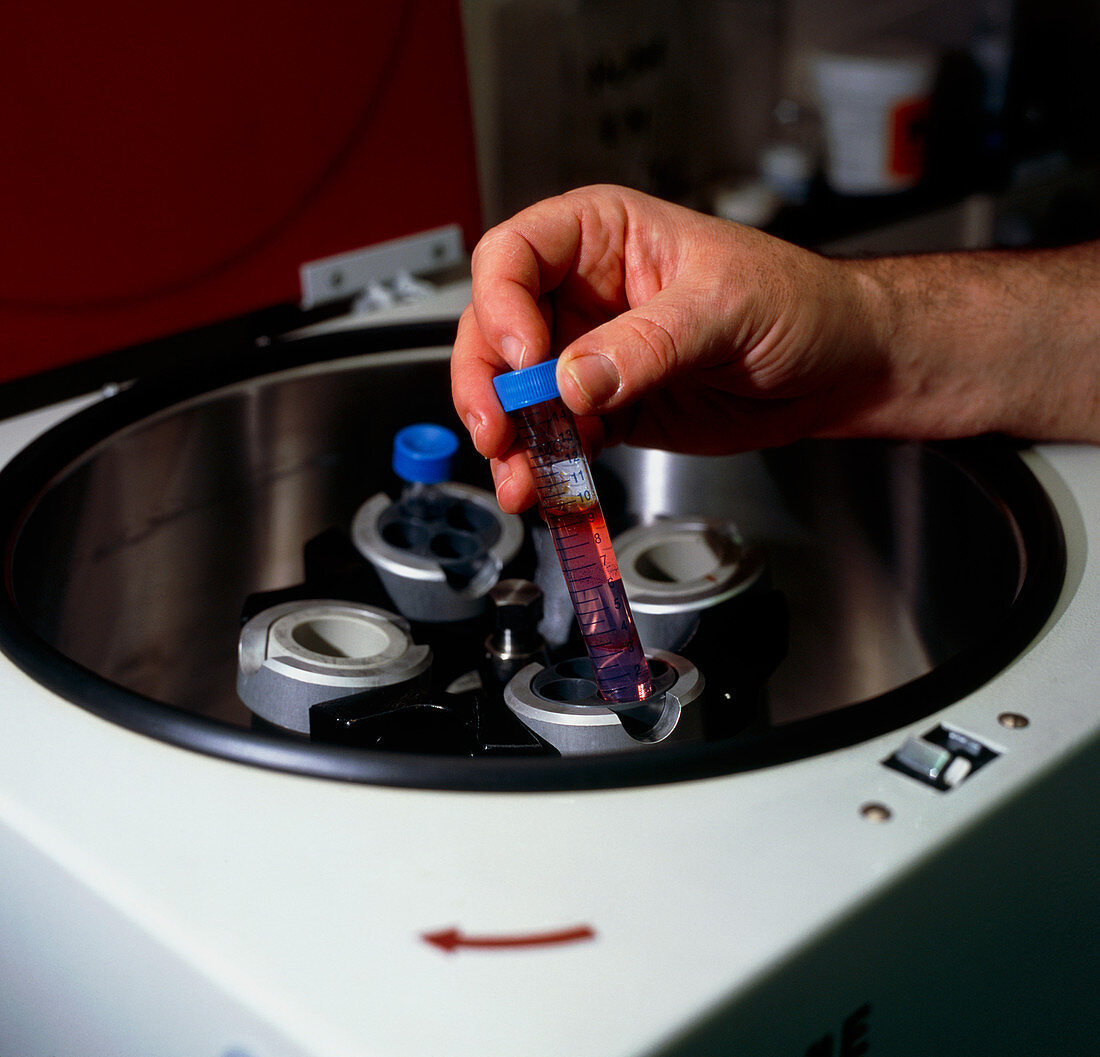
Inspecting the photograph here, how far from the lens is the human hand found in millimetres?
699

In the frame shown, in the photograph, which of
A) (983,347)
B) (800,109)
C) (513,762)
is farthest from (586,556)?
(800,109)

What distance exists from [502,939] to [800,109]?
162 cm

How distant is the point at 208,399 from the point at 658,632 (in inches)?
17.1

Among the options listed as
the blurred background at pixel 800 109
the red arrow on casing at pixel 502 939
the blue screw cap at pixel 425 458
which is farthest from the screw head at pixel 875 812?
the blurred background at pixel 800 109

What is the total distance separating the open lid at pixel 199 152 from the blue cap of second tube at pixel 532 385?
0.51 meters

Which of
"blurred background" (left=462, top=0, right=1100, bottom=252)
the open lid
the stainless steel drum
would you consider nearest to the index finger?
the stainless steel drum

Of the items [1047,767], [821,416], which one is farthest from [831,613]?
[1047,767]

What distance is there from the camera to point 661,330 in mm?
691

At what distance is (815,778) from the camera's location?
54 centimetres

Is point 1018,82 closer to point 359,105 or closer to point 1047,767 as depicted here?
point 359,105

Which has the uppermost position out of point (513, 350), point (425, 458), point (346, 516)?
point (513, 350)

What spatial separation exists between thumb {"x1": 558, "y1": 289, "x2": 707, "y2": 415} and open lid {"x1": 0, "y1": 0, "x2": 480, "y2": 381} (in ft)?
1.70

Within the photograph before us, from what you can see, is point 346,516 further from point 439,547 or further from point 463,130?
point 463,130

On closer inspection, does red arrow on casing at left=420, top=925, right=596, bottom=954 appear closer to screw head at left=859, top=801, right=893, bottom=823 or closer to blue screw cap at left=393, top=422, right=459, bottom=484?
screw head at left=859, top=801, right=893, bottom=823
